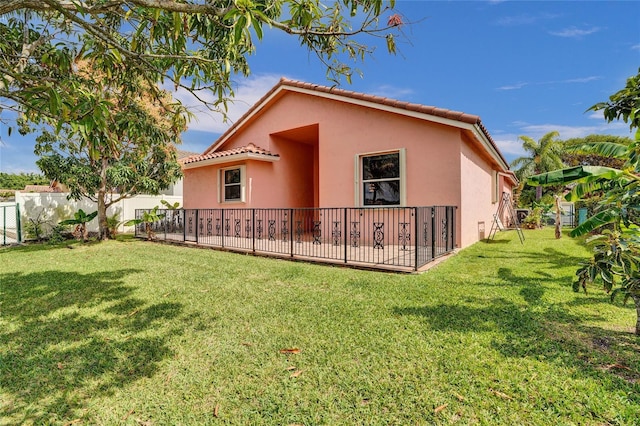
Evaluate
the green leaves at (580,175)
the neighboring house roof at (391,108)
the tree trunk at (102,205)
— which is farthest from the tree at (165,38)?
the tree trunk at (102,205)

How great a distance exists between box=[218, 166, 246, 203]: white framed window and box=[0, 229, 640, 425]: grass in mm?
6506

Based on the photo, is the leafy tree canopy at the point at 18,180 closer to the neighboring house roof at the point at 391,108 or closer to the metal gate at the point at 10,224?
the metal gate at the point at 10,224

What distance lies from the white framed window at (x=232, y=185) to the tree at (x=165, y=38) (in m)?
6.77

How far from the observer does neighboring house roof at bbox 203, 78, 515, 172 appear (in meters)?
7.76

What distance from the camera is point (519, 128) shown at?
24.8 meters

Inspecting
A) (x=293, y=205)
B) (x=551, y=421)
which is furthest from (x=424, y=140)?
(x=551, y=421)

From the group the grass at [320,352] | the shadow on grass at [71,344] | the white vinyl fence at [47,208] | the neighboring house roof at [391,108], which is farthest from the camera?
the white vinyl fence at [47,208]

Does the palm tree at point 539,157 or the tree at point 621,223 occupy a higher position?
the palm tree at point 539,157

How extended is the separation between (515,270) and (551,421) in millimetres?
4818

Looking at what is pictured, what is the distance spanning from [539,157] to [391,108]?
72.8ft

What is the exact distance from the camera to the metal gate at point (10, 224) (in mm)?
12227

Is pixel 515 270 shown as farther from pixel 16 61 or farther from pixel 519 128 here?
pixel 519 128

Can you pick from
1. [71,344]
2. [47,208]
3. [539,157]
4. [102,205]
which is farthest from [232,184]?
[539,157]

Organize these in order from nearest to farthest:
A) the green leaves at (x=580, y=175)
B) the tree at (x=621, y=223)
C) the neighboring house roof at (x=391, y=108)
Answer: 1. the tree at (x=621, y=223)
2. the green leaves at (x=580, y=175)
3. the neighboring house roof at (x=391, y=108)
